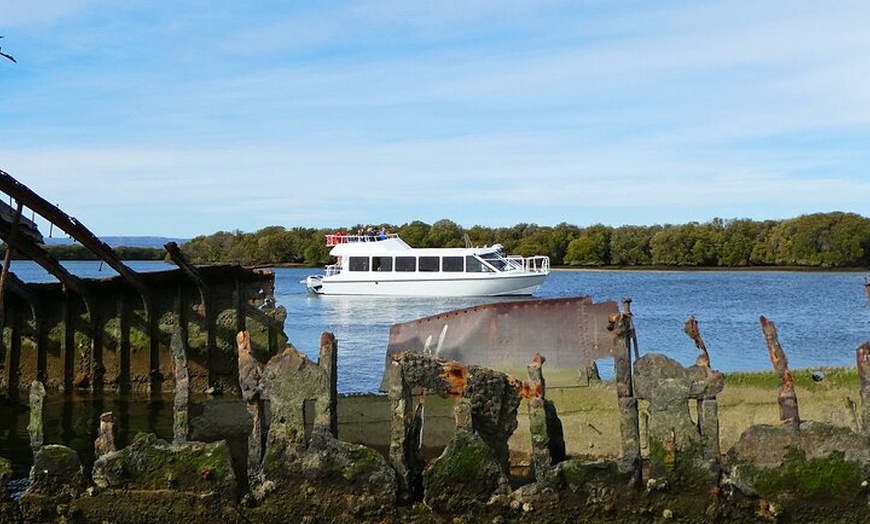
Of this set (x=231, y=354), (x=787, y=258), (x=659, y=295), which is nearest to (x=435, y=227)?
(x=787, y=258)

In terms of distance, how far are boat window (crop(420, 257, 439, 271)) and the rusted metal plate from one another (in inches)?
1860

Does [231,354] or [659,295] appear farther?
[659,295]

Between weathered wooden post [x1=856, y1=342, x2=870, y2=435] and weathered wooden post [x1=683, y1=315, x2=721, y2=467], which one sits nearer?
weathered wooden post [x1=856, y1=342, x2=870, y2=435]

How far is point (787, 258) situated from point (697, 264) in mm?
10858

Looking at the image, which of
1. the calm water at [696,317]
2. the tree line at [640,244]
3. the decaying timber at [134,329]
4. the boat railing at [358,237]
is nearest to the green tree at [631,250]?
the tree line at [640,244]

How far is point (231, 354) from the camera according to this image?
690 inches

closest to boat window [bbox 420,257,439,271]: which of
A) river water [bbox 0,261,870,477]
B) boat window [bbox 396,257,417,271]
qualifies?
boat window [bbox 396,257,417,271]

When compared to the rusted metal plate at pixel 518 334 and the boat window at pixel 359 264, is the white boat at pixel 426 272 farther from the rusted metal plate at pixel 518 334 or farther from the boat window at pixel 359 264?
the rusted metal plate at pixel 518 334

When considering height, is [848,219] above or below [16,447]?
above

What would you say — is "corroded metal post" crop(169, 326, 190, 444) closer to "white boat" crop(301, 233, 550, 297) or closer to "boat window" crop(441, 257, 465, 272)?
"white boat" crop(301, 233, 550, 297)

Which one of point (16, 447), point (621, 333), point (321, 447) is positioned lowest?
point (16, 447)

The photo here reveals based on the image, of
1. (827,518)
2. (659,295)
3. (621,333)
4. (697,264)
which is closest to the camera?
(827,518)

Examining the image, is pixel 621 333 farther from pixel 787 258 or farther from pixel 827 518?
A: pixel 787 258

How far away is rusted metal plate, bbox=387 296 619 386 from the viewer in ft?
41.4
